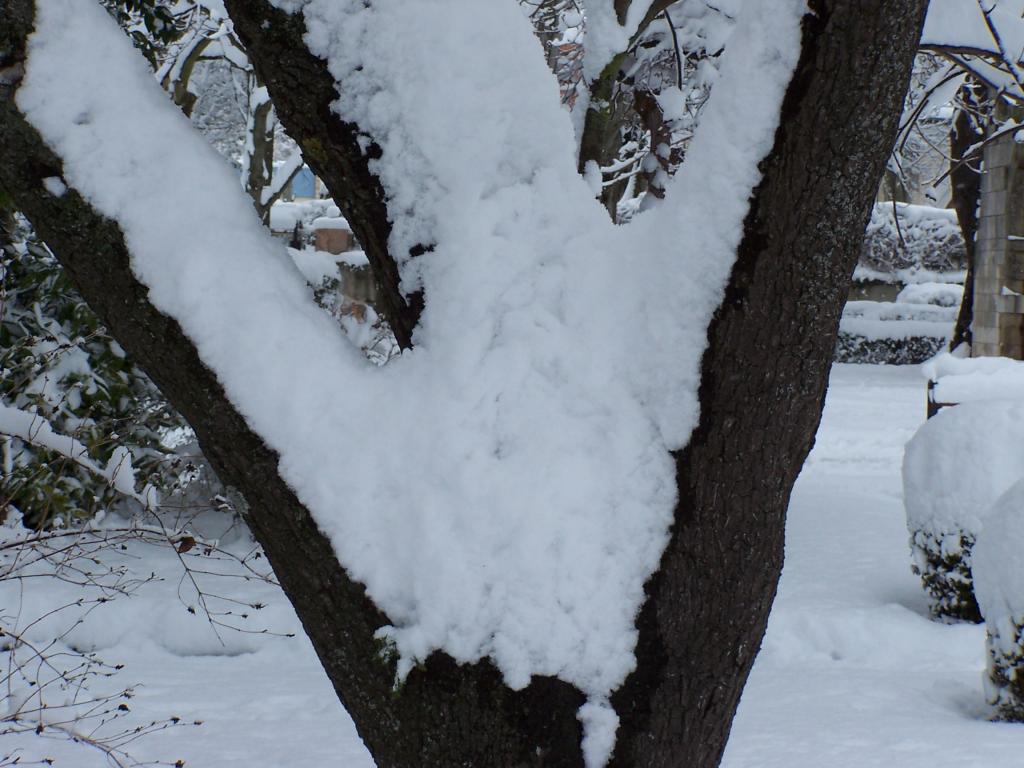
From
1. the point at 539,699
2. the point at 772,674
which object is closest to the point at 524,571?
the point at 539,699

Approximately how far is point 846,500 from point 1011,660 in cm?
478

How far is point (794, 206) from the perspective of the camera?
4.78 feet

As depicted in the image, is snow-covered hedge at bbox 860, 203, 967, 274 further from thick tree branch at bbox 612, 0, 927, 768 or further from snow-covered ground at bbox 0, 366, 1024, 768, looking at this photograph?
thick tree branch at bbox 612, 0, 927, 768

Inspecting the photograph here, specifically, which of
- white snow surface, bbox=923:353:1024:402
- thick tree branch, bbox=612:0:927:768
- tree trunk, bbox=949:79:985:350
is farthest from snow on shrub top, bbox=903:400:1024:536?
tree trunk, bbox=949:79:985:350

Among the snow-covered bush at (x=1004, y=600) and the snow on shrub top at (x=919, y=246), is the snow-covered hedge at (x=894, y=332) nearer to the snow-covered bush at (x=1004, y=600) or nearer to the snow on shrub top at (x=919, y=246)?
the snow on shrub top at (x=919, y=246)

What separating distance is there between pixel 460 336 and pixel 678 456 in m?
0.39

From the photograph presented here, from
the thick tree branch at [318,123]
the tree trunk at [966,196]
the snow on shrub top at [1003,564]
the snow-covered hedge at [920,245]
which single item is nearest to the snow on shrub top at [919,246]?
the snow-covered hedge at [920,245]

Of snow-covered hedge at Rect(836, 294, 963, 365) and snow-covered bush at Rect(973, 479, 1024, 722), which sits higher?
snow-covered hedge at Rect(836, 294, 963, 365)

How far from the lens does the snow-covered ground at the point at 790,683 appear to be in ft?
12.5

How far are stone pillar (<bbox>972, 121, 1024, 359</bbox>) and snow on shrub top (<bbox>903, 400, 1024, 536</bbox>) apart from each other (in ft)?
20.0

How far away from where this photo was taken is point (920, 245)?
21.8 metres

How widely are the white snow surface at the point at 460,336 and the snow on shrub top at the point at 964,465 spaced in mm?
4521

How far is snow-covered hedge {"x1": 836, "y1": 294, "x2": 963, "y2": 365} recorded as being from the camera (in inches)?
751

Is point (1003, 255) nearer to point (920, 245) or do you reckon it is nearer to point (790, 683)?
point (790, 683)
